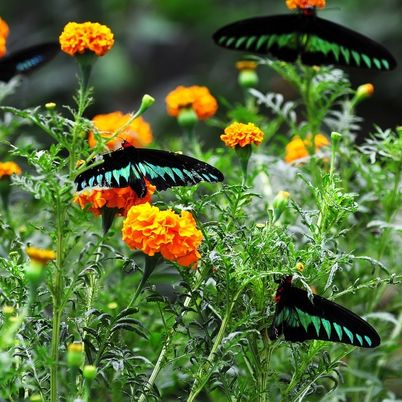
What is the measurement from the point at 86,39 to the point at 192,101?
674 millimetres

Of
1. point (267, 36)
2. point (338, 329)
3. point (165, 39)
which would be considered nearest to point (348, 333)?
point (338, 329)

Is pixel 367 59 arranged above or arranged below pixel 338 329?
above

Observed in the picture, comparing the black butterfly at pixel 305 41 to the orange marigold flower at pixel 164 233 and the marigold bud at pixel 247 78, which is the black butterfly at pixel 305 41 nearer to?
the marigold bud at pixel 247 78

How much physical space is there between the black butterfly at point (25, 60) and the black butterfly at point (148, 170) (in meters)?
0.82

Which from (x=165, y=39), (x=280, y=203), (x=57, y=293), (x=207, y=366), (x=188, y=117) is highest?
(x=165, y=39)

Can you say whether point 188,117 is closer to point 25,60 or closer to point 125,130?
point 125,130

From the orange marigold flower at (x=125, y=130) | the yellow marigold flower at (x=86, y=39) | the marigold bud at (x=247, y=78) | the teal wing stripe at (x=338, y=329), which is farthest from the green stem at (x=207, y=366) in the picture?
the marigold bud at (x=247, y=78)

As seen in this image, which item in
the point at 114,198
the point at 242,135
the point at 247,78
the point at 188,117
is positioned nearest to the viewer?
the point at 114,198

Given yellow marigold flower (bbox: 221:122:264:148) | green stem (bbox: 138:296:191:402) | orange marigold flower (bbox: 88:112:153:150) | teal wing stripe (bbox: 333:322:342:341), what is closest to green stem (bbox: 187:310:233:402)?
green stem (bbox: 138:296:191:402)

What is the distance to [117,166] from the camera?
4.29 ft

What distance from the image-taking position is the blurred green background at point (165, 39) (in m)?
4.62

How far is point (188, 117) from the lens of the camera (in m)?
2.05

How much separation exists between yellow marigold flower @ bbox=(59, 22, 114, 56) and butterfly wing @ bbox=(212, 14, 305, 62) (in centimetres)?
52

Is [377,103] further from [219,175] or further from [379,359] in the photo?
[219,175]
